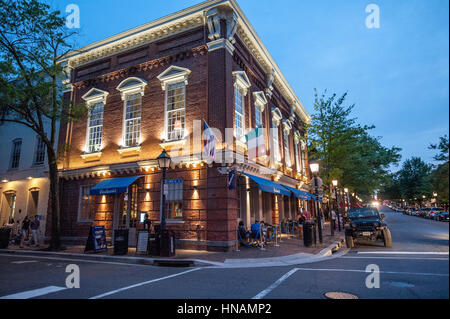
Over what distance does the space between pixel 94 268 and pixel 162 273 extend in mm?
2717

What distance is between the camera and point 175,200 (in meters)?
14.2

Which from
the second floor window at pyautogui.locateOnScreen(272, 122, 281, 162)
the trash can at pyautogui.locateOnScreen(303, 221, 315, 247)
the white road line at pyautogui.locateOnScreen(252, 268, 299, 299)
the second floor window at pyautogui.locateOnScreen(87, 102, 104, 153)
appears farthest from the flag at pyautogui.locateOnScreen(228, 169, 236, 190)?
the second floor window at pyautogui.locateOnScreen(87, 102, 104, 153)

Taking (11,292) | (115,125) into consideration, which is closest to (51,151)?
(115,125)

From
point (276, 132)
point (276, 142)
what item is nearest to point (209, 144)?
point (276, 142)

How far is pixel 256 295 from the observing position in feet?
17.8

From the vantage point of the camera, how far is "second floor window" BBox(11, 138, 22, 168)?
21453 mm

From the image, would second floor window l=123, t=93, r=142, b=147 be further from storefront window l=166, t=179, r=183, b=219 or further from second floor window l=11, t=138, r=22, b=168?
second floor window l=11, t=138, r=22, b=168

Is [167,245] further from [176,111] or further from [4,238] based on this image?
[4,238]

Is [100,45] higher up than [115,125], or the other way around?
[100,45]

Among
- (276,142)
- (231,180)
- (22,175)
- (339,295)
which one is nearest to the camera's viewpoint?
(339,295)

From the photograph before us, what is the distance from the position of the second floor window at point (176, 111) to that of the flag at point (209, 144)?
190 cm

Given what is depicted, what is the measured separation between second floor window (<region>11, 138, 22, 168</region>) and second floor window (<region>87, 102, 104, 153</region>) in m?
7.99

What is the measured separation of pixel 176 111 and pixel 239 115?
145 inches

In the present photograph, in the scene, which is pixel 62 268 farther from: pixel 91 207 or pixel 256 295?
pixel 91 207
